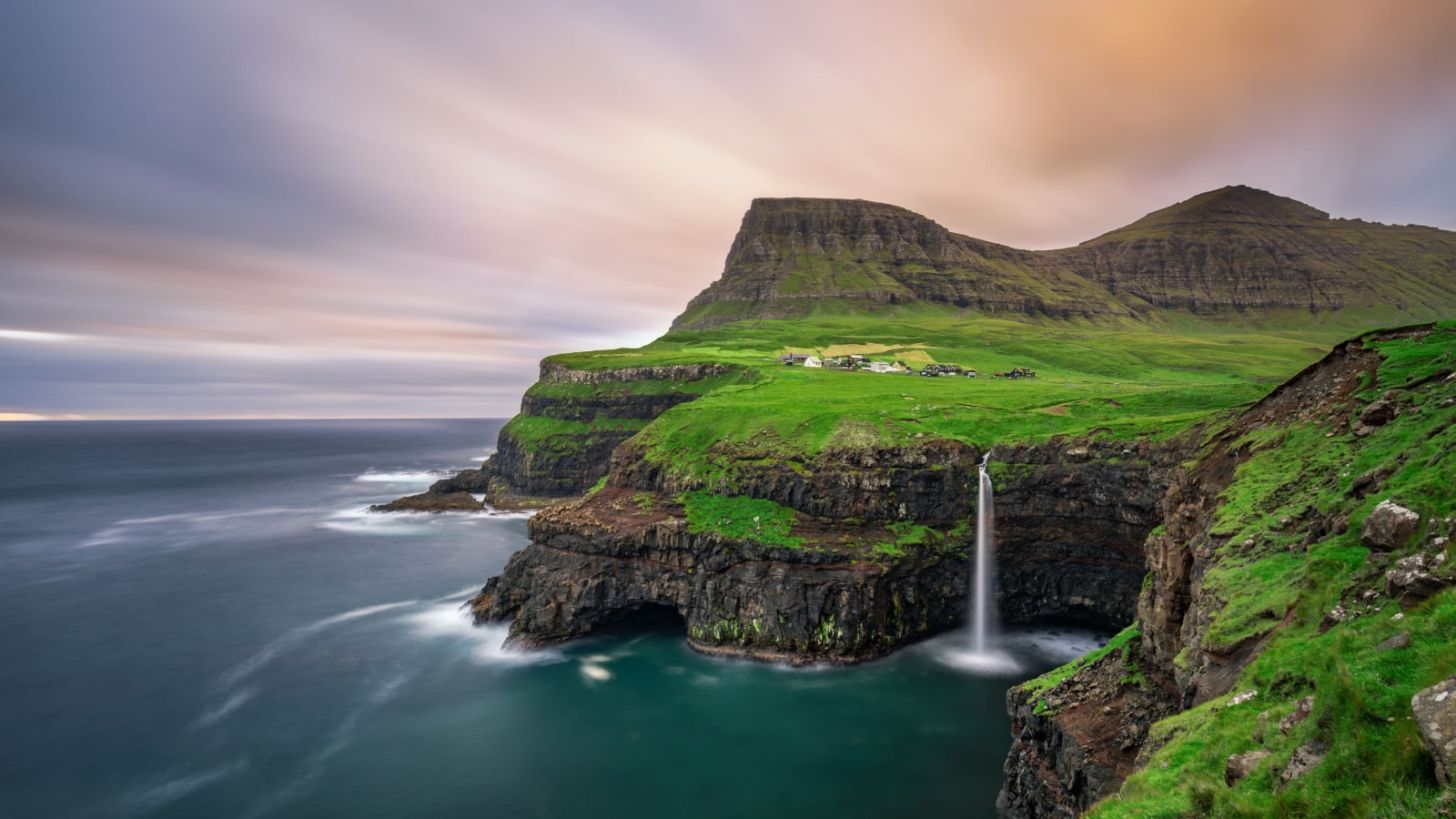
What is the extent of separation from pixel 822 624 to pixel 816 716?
312 inches

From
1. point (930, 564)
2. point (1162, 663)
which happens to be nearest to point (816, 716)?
point (930, 564)

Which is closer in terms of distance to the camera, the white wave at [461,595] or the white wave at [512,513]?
the white wave at [461,595]

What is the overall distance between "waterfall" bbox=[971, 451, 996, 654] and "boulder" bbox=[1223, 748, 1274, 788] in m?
41.0

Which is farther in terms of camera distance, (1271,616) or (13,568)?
(13,568)

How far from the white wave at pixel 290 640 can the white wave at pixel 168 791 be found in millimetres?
12755

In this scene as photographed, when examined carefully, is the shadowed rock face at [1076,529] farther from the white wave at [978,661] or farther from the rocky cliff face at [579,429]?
the rocky cliff face at [579,429]

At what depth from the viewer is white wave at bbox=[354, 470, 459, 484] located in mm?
144250

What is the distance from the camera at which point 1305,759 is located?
31.8 ft

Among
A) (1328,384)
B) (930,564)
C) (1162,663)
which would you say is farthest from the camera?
(930,564)

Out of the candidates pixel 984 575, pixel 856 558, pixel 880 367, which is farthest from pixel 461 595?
pixel 880 367

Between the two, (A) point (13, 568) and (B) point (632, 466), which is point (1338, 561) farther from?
(A) point (13, 568)

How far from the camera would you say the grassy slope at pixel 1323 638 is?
8.66 meters

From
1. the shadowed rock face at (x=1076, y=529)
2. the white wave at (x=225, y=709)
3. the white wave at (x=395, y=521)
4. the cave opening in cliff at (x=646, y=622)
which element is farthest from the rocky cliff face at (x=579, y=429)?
the shadowed rock face at (x=1076, y=529)

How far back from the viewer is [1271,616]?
15.4 metres
